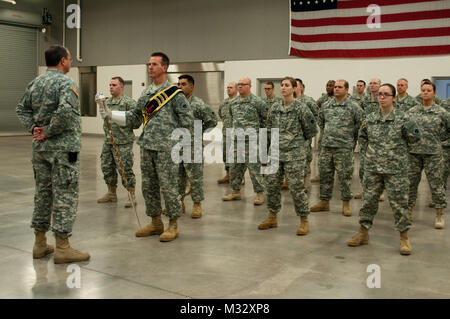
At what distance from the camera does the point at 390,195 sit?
4.75 m

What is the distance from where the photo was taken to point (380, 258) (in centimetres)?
464

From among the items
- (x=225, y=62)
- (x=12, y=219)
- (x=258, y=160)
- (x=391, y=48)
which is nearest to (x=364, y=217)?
(x=258, y=160)

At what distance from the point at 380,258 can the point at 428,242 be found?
0.95m

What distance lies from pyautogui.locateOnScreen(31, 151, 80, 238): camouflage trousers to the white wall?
11124 millimetres

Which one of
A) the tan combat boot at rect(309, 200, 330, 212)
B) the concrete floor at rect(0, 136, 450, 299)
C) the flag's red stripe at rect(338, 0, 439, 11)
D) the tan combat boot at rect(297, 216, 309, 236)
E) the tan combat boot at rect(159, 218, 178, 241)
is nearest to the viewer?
Answer: the concrete floor at rect(0, 136, 450, 299)

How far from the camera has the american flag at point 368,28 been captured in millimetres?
12648

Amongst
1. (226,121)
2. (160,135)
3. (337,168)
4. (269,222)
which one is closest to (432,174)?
(337,168)

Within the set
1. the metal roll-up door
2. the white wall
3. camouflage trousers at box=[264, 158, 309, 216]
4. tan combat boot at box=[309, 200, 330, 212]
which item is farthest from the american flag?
the metal roll-up door

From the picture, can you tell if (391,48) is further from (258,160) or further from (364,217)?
(364,217)

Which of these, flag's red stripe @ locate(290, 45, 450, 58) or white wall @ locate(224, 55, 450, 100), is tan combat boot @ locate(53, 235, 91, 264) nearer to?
white wall @ locate(224, 55, 450, 100)

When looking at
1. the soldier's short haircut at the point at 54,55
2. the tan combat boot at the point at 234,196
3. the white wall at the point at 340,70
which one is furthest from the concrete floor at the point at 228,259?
the white wall at the point at 340,70

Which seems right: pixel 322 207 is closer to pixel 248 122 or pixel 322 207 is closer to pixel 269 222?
pixel 269 222

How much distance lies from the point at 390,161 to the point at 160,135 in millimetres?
2320

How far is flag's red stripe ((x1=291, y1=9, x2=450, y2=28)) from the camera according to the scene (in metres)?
12.5
